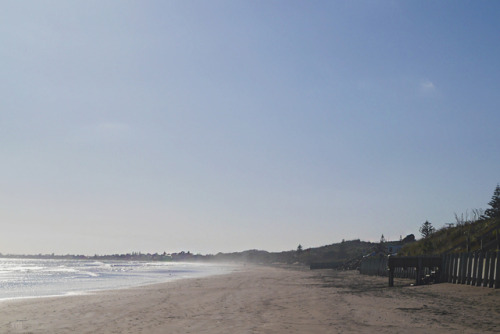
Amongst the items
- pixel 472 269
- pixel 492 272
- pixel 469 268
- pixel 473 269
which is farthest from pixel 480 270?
pixel 469 268

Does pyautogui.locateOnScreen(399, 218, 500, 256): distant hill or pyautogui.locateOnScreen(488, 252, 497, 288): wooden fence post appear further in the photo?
pyautogui.locateOnScreen(399, 218, 500, 256): distant hill

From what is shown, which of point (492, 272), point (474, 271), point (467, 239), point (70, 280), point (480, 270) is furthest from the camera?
point (70, 280)

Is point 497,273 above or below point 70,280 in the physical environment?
above

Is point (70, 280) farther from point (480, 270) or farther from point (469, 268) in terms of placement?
point (480, 270)

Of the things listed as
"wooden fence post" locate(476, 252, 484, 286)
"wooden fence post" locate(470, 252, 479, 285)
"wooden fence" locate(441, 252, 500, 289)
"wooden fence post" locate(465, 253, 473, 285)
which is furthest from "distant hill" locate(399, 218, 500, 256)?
"wooden fence post" locate(476, 252, 484, 286)

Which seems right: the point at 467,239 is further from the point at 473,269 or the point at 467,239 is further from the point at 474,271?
the point at 474,271

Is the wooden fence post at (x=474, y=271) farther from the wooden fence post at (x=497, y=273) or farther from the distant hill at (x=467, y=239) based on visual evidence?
the distant hill at (x=467, y=239)

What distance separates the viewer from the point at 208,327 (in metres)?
14.1

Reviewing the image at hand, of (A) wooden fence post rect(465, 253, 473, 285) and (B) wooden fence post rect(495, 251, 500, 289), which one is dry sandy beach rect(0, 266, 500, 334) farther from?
(A) wooden fence post rect(465, 253, 473, 285)

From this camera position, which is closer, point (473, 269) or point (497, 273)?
point (497, 273)

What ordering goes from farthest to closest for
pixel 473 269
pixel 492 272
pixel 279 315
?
pixel 473 269, pixel 492 272, pixel 279 315

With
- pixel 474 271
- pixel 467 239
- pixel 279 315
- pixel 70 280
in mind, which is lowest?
pixel 70 280

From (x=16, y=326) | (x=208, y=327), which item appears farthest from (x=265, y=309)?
(x=16, y=326)

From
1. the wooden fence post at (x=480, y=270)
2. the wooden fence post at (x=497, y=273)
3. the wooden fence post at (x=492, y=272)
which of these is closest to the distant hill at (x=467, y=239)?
the wooden fence post at (x=480, y=270)
